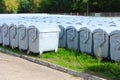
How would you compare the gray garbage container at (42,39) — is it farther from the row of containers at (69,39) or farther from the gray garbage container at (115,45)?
the gray garbage container at (115,45)

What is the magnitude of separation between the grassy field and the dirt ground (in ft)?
2.11

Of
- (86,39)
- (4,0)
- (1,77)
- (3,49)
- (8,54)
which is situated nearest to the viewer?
(1,77)

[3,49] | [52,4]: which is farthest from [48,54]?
[52,4]

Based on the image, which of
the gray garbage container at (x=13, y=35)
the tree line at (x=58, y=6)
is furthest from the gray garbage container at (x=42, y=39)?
the tree line at (x=58, y=6)

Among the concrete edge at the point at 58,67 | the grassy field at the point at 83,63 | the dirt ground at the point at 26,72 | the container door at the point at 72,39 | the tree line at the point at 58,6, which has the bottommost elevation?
the dirt ground at the point at 26,72

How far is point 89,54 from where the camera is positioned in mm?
12469

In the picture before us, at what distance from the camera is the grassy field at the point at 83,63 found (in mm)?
9453

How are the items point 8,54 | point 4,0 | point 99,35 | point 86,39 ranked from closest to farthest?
point 99,35 < point 86,39 < point 8,54 < point 4,0

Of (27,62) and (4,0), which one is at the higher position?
(4,0)

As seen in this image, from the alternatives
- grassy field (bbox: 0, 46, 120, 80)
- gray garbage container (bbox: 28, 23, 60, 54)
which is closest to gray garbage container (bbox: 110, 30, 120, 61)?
grassy field (bbox: 0, 46, 120, 80)

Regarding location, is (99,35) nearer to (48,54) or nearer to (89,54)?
(89,54)

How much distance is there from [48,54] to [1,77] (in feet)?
12.3

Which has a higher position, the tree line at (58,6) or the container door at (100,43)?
the tree line at (58,6)

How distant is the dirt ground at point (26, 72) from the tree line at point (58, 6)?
59.0 m
